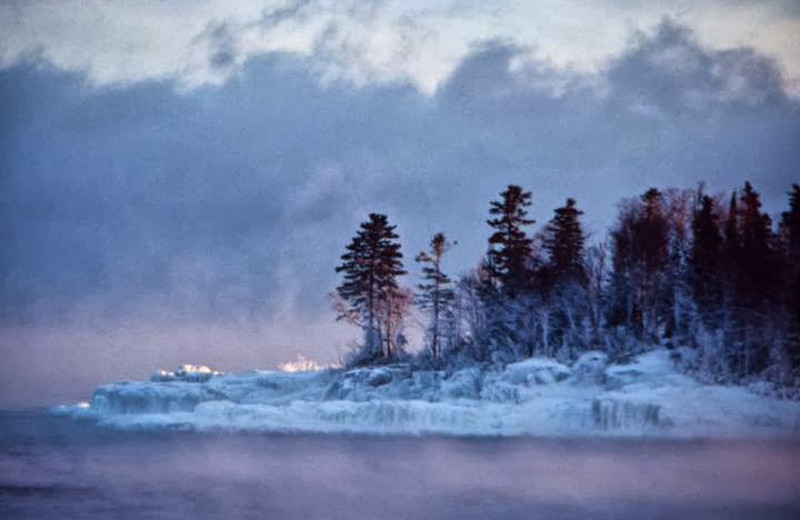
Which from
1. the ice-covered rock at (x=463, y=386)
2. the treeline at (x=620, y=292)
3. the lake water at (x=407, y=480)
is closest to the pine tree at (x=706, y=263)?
the treeline at (x=620, y=292)

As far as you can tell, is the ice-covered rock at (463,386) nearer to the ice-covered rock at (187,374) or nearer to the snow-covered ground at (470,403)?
the snow-covered ground at (470,403)

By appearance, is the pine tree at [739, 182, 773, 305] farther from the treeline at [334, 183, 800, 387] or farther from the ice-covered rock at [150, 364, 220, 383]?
the ice-covered rock at [150, 364, 220, 383]

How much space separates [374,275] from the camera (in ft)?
236

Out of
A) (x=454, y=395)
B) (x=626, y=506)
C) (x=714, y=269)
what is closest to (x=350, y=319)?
(x=454, y=395)

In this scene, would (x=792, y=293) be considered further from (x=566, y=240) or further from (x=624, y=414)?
(x=566, y=240)

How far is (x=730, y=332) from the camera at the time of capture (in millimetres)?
52406

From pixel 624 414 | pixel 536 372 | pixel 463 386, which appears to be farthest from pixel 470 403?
pixel 624 414

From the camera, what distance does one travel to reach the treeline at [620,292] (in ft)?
167

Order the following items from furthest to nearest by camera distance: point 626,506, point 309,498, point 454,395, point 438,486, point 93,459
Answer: point 454,395, point 93,459, point 438,486, point 309,498, point 626,506

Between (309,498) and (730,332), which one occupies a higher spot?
(730,332)

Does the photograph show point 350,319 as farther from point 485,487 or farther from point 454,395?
point 485,487

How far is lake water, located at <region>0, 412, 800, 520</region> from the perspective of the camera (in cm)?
2631

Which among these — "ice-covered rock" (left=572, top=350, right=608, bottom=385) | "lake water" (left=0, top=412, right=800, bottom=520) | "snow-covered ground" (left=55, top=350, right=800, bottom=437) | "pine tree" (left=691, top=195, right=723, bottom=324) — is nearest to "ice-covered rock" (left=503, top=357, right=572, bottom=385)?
"snow-covered ground" (left=55, top=350, right=800, bottom=437)

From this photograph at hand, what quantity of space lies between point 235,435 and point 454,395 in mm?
12947
